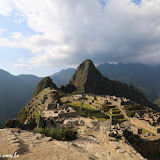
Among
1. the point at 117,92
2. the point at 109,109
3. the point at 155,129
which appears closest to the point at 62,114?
the point at 155,129

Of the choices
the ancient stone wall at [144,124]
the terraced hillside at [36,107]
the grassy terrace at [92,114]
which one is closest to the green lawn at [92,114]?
the grassy terrace at [92,114]

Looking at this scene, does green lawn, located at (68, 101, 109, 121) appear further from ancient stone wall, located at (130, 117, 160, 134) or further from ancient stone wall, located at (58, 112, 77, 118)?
ancient stone wall, located at (58, 112, 77, 118)

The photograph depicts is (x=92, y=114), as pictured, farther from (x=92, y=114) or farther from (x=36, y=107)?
(x=36, y=107)

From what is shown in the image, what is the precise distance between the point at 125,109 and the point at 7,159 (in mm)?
46892

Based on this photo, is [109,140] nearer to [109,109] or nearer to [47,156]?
[47,156]

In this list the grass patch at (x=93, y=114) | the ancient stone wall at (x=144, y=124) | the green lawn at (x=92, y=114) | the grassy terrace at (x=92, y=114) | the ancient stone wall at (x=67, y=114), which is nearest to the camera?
the ancient stone wall at (x=67, y=114)

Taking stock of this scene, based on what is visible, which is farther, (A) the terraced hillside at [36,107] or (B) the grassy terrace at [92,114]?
(A) the terraced hillside at [36,107]

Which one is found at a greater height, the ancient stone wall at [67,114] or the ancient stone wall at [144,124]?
the ancient stone wall at [67,114]

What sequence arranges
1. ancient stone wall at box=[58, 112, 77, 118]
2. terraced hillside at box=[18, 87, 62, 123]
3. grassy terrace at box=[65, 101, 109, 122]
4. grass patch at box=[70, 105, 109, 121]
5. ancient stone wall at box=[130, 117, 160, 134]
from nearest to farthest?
1. ancient stone wall at box=[58, 112, 77, 118]
2. ancient stone wall at box=[130, 117, 160, 134]
3. grass patch at box=[70, 105, 109, 121]
4. grassy terrace at box=[65, 101, 109, 122]
5. terraced hillside at box=[18, 87, 62, 123]

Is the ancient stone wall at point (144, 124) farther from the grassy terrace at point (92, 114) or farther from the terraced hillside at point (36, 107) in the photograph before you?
the terraced hillside at point (36, 107)

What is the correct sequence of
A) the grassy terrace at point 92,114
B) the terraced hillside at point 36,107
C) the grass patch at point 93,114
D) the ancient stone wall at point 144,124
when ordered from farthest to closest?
the terraced hillside at point 36,107
the grassy terrace at point 92,114
the grass patch at point 93,114
the ancient stone wall at point 144,124

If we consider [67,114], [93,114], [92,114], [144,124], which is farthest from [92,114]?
[67,114]

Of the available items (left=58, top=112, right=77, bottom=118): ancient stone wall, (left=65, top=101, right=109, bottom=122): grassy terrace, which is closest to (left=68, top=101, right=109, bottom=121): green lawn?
(left=65, top=101, right=109, bottom=122): grassy terrace

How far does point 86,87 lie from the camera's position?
17312cm
